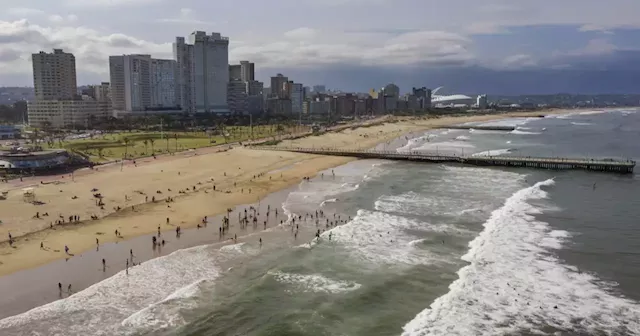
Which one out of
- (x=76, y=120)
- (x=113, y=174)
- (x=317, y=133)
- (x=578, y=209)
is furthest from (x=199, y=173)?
(x=76, y=120)

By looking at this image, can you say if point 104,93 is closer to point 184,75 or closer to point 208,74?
point 184,75

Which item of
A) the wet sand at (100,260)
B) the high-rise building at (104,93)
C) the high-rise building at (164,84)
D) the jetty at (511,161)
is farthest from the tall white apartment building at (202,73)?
the wet sand at (100,260)

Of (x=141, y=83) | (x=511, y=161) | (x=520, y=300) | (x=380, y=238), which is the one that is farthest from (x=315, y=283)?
(x=141, y=83)

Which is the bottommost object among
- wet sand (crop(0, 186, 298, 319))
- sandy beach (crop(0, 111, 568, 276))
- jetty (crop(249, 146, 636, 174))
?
wet sand (crop(0, 186, 298, 319))

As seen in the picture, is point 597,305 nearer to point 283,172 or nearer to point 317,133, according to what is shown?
point 283,172

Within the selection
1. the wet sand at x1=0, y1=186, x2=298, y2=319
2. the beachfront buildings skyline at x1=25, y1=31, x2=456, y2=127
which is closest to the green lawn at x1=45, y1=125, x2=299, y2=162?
the wet sand at x1=0, y1=186, x2=298, y2=319

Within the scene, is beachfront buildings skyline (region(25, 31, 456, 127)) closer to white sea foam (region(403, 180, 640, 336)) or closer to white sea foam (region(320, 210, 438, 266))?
white sea foam (region(320, 210, 438, 266))
